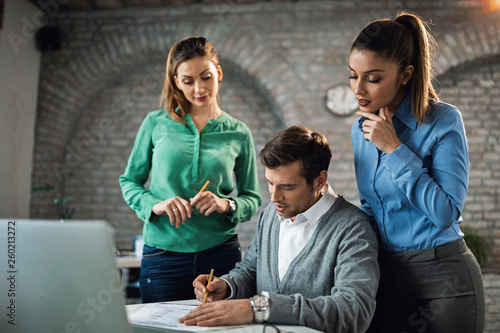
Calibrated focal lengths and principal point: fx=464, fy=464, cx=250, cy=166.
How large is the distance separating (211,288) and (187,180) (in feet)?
1.56

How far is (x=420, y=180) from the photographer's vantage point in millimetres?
1224

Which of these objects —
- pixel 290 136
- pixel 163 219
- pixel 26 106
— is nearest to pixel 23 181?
pixel 26 106

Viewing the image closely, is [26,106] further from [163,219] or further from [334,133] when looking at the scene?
[163,219]

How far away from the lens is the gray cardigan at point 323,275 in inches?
46.3

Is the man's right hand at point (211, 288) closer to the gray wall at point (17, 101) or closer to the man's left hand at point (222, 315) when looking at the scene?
the man's left hand at point (222, 315)

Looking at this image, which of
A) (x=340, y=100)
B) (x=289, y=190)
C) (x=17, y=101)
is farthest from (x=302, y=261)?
(x=17, y=101)

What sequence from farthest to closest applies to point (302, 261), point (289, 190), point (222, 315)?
1. point (289, 190)
2. point (302, 261)
3. point (222, 315)

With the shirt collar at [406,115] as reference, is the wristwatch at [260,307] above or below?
below

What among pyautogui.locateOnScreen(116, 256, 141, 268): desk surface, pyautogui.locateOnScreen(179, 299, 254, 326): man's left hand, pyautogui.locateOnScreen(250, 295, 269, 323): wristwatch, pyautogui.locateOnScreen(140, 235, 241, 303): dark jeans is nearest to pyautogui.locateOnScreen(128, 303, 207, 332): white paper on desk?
pyautogui.locateOnScreen(179, 299, 254, 326): man's left hand

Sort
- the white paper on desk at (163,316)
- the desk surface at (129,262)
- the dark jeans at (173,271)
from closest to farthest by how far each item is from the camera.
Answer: the white paper on desk at (163,316) → the dark jeans at (173,271) → the desk surface at (129,262)

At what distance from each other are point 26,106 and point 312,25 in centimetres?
287

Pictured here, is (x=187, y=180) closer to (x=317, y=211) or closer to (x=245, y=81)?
(x=317, y=211)

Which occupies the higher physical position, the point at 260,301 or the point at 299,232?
the point at 299,232

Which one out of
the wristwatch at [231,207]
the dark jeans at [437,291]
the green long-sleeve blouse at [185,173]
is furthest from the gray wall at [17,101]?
the dark jeans at [437,291]
